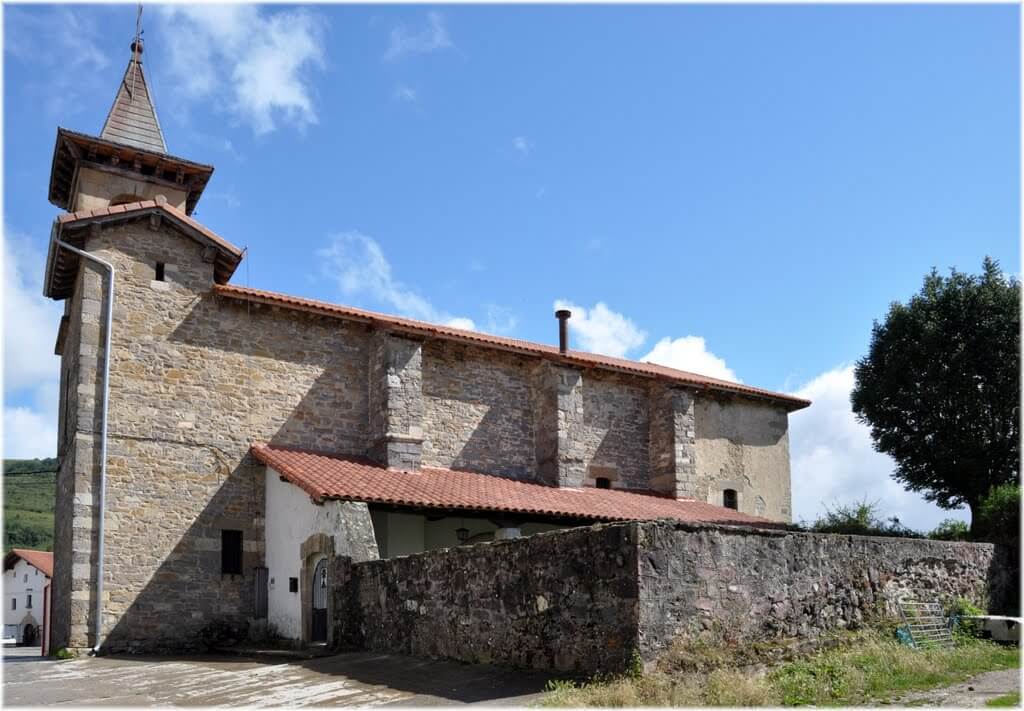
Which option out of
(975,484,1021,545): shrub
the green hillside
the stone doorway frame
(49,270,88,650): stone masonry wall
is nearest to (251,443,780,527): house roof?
the stone doorway frame

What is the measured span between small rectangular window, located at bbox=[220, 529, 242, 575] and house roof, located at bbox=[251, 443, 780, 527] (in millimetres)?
1636

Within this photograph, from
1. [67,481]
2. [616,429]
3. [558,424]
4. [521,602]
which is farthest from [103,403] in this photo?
[616,429]

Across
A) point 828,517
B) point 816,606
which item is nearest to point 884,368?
point 828,517

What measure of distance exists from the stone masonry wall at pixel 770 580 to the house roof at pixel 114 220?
12722mm

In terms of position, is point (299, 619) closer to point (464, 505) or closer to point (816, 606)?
point (464, 505)

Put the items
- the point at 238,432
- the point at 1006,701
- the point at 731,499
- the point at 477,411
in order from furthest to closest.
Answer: the point at 731,499 < the point at 477,411 < the point at 238,432 < the point at 1006,701

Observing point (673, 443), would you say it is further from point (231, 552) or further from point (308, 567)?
point (231, 552)

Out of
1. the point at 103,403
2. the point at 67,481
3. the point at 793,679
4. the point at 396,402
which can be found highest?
the point at 396,402

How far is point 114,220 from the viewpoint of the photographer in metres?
17.8

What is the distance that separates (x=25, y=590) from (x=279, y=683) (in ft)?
154

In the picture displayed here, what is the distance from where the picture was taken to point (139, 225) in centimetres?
1816

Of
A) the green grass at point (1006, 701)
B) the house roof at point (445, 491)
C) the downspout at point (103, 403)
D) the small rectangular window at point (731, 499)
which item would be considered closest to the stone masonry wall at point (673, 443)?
the house roof at point (445, 491)

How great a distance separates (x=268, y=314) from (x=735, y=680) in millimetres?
13420

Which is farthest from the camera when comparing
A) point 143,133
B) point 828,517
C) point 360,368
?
point 828,517
